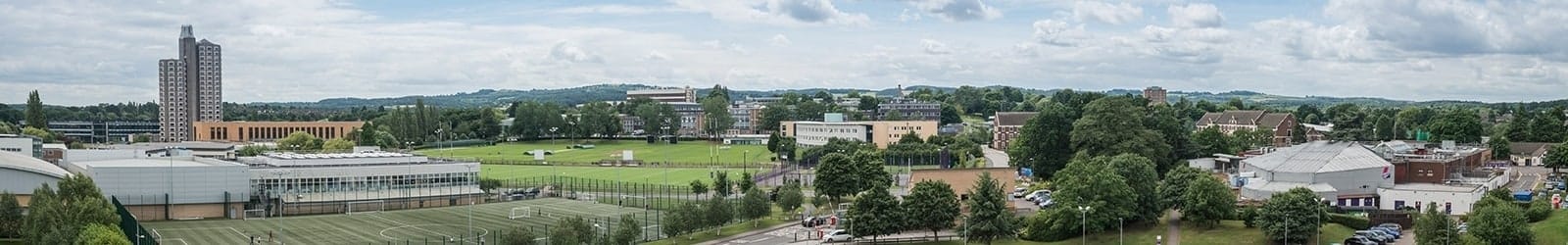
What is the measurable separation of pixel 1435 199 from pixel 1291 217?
47.5 ft

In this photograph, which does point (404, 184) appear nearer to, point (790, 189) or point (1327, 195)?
point (790, 189)

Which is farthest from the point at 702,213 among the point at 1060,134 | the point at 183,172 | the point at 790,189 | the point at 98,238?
the point at 1060,134

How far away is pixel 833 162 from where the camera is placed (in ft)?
204

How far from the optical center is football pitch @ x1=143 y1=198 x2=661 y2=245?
157ft

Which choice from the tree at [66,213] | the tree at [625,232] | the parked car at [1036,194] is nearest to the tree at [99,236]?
the tree at [66,213]

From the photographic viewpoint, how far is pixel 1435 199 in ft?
173

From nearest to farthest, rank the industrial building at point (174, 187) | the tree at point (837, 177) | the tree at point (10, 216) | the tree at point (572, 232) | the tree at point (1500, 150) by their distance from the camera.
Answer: the tree at point (572, 232) → the tree at point (10, 216) → the industrial building at point (174, 187) → the tree at point (837, 177) → the tree at point (1500, 150)

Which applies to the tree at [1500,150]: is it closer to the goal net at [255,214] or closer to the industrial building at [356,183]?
the industrial building at [356,183]

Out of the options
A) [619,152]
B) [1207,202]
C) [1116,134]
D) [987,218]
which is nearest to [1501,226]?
[1207,202]

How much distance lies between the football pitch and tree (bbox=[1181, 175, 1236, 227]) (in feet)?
61.8

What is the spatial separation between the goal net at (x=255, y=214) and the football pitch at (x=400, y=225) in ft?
1.91

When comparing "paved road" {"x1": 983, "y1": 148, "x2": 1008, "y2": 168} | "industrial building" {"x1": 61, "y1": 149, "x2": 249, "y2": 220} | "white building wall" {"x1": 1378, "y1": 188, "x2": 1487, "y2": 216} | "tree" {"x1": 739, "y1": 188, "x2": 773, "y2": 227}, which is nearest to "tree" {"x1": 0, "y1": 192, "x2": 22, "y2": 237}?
"industrial building" {"x1": 61, "y1": 149, "x2": 249, "y2": 220}

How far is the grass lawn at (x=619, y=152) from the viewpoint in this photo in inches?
4203

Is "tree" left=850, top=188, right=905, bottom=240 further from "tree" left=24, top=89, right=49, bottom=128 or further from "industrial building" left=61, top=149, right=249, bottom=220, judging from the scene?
"tree" left=24, top=89, right=49, bottom=128
